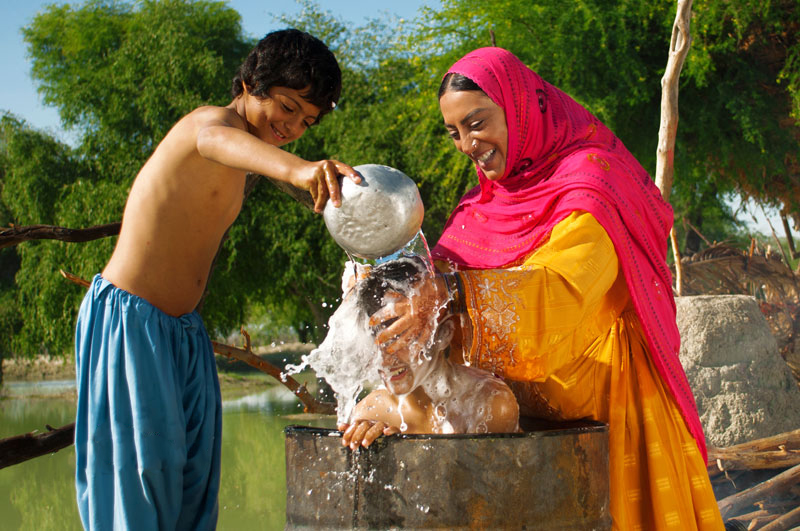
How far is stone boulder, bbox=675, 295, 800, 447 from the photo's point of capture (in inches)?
199

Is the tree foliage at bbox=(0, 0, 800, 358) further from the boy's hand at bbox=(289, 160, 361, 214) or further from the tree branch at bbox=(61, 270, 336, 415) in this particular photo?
the boy's hand at bbox=(289, 160, 361, 214)

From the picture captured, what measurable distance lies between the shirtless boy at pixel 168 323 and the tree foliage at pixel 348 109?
4.69m

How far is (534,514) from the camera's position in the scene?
1550 millimetres

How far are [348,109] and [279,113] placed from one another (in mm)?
10786

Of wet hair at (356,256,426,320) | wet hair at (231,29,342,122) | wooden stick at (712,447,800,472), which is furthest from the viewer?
wooden stick at (712,447,800,472)

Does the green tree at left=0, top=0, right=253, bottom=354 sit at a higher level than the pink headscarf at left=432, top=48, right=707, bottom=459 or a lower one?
higher

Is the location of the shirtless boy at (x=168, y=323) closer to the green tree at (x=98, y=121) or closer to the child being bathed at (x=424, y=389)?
the child being bathed at (x=424, y=389)

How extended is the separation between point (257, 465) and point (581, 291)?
8890mm

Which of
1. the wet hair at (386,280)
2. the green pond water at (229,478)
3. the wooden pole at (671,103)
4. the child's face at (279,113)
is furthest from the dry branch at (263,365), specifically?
the green pond water at (229,478)

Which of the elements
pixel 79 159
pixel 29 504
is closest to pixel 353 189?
pixel 29 504

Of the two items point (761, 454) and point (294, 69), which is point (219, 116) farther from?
point (761, 454)

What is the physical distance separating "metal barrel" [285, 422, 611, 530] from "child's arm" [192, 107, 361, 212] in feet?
1.75

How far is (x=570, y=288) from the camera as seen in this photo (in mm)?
1808

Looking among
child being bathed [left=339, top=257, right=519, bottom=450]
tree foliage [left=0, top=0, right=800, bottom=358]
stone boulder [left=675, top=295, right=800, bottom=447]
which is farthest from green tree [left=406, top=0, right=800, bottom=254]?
child being bathed [left=339, top=257, right=519, bottom=450]
